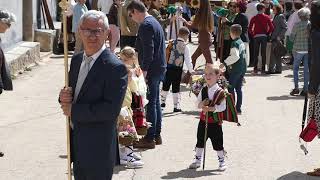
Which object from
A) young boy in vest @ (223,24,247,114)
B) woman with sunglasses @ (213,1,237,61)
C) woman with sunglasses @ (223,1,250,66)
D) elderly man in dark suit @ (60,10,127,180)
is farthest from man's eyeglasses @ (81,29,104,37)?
woman with sunglasses @ (223,1,250,66)

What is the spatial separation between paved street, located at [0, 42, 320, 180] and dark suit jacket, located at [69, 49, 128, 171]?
254 cm

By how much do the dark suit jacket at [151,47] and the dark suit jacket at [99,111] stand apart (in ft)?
11.2

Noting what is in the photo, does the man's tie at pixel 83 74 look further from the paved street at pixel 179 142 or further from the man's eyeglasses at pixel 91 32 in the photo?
the paved street at pixel 179 142

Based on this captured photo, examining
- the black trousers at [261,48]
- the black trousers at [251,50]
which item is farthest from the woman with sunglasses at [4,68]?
the black trousers at [251,50]

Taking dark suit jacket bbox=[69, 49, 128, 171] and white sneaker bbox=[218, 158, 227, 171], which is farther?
white sneaker bbox=[218, 158, 227, 171]

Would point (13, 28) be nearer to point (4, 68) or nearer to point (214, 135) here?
point (4, 68)

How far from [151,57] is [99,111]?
3.69m

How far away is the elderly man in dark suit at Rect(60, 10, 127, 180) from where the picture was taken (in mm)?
4633

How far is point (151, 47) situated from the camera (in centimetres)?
820

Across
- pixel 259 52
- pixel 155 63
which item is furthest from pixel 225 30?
pixel 155 63

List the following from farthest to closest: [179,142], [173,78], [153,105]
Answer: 1. [173,78]
2. [179,142]
3. [153,105]

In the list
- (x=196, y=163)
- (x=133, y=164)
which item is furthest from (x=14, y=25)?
(x=196, y=163)

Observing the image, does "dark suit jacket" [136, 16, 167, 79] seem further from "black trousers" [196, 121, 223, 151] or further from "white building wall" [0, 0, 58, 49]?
"white building wall" [0, 0, 58, 49]

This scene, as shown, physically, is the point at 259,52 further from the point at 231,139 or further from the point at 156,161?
the point at 156,161
